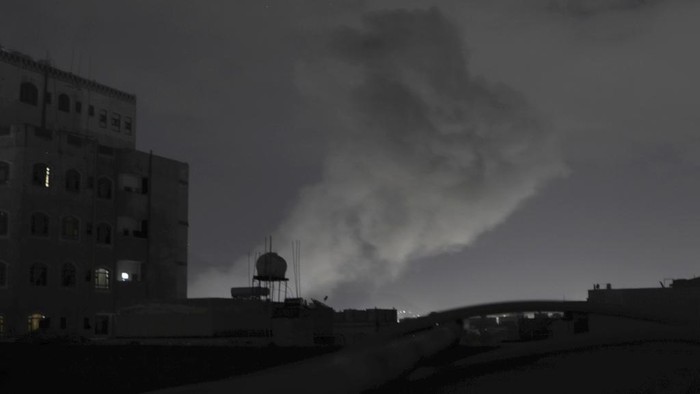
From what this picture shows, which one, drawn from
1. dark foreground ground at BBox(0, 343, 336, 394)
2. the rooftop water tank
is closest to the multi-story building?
the rooftop water tank

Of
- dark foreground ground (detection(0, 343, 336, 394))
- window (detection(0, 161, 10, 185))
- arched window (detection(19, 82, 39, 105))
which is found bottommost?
dark foreground ground (detection(0, 343, 336, 394))

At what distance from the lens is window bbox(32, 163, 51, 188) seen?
2179 inches

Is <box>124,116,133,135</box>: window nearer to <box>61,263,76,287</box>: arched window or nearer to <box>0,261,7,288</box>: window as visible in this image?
<box>61,263,76,287</box>: arched window

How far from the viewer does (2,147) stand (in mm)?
54969

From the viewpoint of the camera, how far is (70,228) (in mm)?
57844

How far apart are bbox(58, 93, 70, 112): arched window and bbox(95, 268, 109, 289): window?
53.4 feet

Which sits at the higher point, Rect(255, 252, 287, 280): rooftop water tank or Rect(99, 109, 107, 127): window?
Rect(99, 109, 107, 127): window

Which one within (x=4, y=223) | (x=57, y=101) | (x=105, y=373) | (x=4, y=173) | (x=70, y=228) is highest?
(x=57, y=101)

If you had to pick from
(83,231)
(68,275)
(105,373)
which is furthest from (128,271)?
(105,373)

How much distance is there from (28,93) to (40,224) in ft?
46.2

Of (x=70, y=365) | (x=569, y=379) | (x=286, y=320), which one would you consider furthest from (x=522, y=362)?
(x=286, y=320)

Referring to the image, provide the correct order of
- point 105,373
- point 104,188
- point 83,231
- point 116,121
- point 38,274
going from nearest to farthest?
point 105,373 → point 38,274 → point 83,231 → point 104,188 → point 116,121

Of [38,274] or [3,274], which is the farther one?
[38,274]

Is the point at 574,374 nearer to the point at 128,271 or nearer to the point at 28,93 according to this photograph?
the point at 128,271
